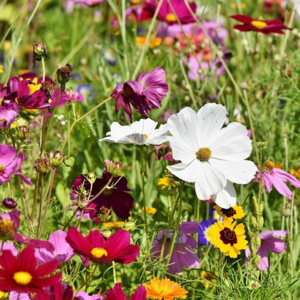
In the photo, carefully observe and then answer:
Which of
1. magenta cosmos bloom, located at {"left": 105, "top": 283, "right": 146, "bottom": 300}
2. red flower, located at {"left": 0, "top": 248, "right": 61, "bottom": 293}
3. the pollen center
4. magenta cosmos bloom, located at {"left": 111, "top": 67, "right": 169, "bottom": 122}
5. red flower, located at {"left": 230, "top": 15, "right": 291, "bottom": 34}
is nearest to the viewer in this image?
red flower, located at {"left": 0, "top": 248, "right": 61, "bottom": 293}

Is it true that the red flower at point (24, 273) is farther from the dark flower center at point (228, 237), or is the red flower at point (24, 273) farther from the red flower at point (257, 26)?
the red flower at point (257, 26)

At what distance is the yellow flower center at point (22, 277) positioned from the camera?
0.47 m

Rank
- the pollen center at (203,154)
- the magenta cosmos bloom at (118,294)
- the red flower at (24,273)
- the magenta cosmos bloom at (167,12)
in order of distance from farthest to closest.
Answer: the magenta cosmos bloom at (167,12) → the pollen center at (203,154) → the magenta cosmos bloom at (118,294) → the red flower at (24,273)

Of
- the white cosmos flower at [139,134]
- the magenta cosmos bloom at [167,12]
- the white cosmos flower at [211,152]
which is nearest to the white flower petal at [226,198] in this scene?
the white cosmos flower at [211,152]

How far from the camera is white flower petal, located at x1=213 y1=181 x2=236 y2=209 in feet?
2.20

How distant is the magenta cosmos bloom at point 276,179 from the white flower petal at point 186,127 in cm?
19

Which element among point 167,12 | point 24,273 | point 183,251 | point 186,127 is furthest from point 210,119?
point 167,12

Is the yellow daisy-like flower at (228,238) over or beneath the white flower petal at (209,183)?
beneath

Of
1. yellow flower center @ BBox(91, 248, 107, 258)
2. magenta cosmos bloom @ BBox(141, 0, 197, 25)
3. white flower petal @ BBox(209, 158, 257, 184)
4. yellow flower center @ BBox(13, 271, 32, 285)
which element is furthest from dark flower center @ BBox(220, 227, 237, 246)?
magenta cosmos bloom @ BBox(141, 0, 197, 25)

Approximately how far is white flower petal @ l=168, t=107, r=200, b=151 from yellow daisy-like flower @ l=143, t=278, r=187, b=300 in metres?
0.21

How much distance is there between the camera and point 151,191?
1147 mm

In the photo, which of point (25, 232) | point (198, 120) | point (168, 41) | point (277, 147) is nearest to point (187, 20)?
point (168, 41)

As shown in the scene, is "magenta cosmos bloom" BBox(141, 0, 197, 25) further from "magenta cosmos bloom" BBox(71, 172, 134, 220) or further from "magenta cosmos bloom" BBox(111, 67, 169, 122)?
"magenta cosmos bloom" BBox(71, 172, 134, 220)

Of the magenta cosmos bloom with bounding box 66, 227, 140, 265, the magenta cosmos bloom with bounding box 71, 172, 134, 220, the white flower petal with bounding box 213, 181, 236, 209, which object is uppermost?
the white flower petal with bounding box 213, 181, 236, 209
